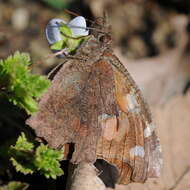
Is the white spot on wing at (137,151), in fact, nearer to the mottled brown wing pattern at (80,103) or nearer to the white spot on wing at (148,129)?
the white spot on wing at (148,129)

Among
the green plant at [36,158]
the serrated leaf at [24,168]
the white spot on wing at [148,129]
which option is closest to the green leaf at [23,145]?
the green plant at [36,158]

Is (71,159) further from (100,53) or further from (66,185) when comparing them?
(100,53)

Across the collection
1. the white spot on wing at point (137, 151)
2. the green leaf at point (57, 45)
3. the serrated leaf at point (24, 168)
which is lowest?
the serrated leaf at point (24, 168)

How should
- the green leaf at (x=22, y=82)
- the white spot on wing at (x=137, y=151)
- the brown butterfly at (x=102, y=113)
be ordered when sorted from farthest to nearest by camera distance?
the white spot on wing at (x=137, y=151)
the brown butterfly at (x=102, y=113)
the green leaf at (x=22, y=82)

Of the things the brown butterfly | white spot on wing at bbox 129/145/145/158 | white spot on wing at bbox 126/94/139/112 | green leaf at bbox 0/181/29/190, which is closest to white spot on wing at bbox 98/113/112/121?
the brown butterfly

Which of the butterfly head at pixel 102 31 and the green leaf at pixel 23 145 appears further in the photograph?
the butterfly head at pixel 102 31

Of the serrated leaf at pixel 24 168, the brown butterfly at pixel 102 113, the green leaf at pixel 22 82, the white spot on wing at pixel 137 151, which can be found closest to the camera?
the green leaf at pixel 22 82
